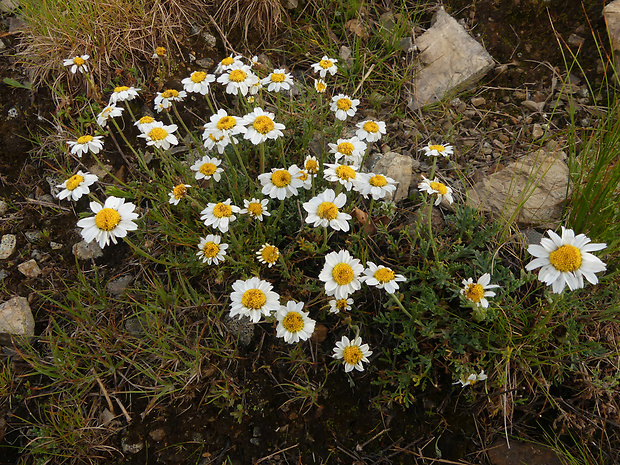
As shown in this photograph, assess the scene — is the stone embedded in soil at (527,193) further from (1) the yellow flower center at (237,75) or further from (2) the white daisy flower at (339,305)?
(1) the yellow flower center at (237,75)

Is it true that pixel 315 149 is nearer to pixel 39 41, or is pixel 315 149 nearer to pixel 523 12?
pixel 523 12

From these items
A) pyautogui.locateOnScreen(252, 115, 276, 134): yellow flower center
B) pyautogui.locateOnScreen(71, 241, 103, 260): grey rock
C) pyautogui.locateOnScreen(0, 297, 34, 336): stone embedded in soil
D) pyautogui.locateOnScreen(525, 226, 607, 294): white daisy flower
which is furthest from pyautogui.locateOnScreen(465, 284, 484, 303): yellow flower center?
pyautogui.locateOnScreen(0, 297, 34, 336): stone embedded in soil

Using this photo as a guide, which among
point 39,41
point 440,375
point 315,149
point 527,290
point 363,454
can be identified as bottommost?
point 363,454

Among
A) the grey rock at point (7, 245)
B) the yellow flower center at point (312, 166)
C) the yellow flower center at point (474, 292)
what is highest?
the yellow flower center at point (312, 166)

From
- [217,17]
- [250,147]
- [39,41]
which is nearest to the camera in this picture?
[250,147]

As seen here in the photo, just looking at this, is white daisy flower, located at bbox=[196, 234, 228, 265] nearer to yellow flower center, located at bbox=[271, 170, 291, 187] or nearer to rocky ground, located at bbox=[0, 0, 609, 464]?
yellow flower center, located at bbox=[271, 170, 291, 187]

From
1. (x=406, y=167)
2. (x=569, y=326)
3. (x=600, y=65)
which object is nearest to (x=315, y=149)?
(x=406, y=167)

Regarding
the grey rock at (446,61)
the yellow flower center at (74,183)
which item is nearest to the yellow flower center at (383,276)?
the yellow flower center at (74,183)
